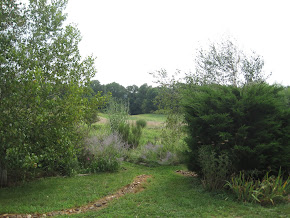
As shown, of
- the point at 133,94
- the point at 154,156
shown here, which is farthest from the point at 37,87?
the point at 133,94

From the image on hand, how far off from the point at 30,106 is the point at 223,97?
14.6ft

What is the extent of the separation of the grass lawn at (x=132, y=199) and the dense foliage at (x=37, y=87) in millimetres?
663

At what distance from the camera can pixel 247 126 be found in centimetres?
580

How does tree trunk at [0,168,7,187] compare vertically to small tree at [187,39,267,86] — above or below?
below

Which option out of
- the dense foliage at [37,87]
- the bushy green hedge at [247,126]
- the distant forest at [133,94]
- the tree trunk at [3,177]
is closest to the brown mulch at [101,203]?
the dense foliage at [37,87]

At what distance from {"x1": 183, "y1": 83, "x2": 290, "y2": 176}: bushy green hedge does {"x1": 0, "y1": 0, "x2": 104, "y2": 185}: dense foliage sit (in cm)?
325

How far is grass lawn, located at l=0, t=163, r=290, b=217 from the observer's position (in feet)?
14.9

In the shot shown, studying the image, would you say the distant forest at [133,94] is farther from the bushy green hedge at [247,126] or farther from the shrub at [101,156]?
the bushy green hedge at [247,126]

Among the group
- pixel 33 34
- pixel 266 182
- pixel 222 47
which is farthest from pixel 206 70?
pixel 33 34

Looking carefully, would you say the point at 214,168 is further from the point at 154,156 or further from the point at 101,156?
the point at 154,156

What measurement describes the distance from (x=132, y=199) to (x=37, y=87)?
3.04 metres

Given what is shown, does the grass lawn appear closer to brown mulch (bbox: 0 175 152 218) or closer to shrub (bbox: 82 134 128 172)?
brown mulch (bbox: 0 175 152 218)

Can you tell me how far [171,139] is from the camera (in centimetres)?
1064

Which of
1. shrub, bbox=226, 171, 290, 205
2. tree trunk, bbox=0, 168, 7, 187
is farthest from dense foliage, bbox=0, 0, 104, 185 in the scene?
shrub, bbox=226, 171, 290, 205
